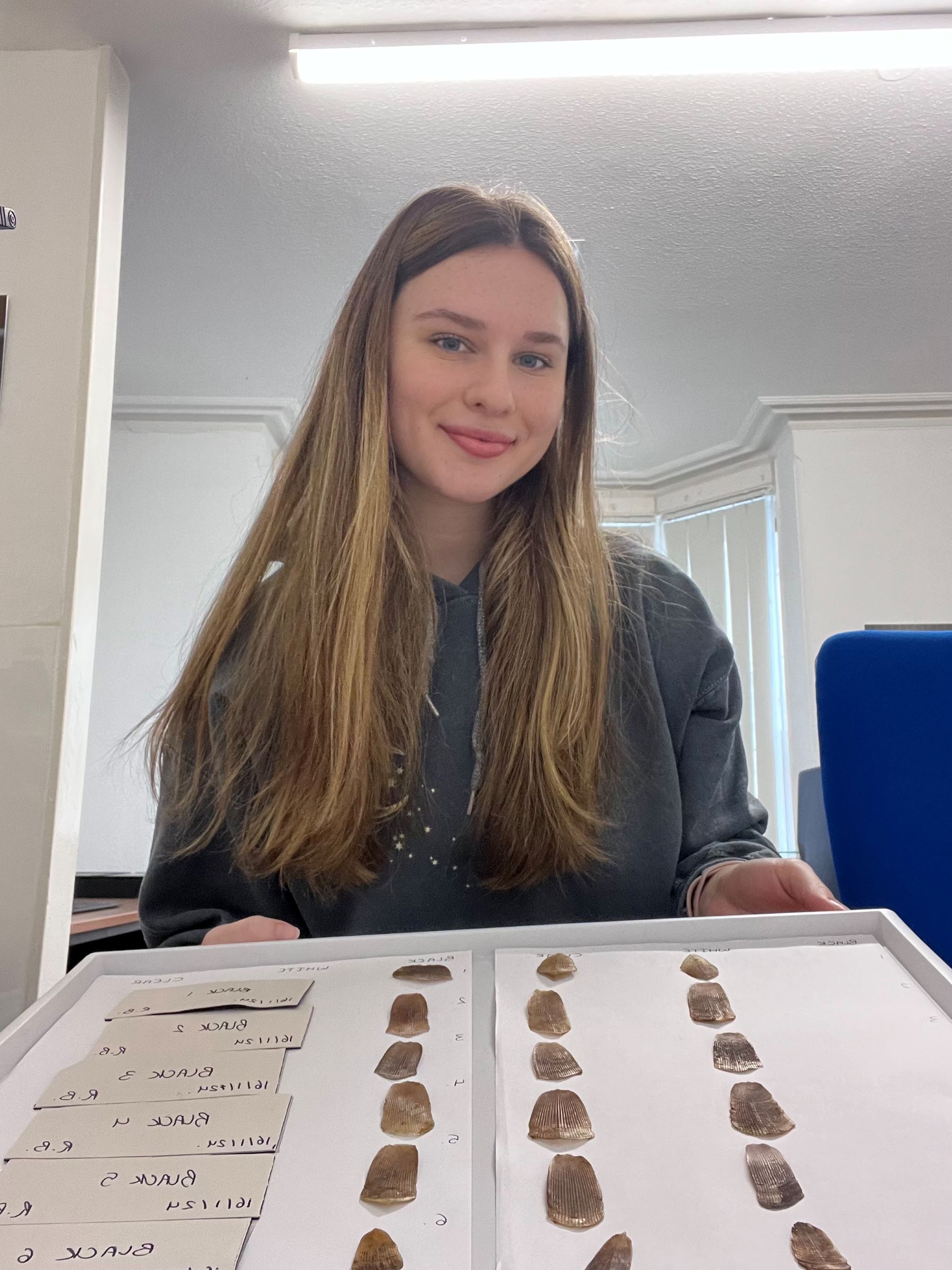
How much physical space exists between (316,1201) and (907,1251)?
216 millimetres

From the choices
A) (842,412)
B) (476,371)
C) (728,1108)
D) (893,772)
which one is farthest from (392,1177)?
(842,412)

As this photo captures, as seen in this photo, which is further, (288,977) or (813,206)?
(813,206)

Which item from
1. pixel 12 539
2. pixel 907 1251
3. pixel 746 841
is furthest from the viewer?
pixel 12 539

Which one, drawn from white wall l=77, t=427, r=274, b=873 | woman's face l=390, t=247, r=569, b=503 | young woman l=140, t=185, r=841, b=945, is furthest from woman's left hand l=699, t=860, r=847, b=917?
white wall l=77, t=427, r=274, b=873

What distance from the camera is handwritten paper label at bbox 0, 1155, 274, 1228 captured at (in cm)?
36

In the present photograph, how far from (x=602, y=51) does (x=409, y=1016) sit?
2049 millimetres

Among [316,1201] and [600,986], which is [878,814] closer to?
[600,986]

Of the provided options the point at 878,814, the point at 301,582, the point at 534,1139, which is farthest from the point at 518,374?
the point at 534,1139

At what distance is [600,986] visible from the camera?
1.66 feet

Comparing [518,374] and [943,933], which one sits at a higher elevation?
[518,374]

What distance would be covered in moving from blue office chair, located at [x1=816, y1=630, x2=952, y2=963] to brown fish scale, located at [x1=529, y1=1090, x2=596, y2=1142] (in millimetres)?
747

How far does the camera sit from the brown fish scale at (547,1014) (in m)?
0.46

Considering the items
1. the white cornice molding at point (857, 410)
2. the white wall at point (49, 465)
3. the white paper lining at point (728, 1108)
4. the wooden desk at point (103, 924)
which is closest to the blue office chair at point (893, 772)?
the white paper lining at point (728, 1108)

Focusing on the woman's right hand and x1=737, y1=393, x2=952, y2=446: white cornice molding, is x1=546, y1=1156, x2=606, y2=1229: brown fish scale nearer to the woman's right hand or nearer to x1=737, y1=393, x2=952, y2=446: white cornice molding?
the woman's right hand
